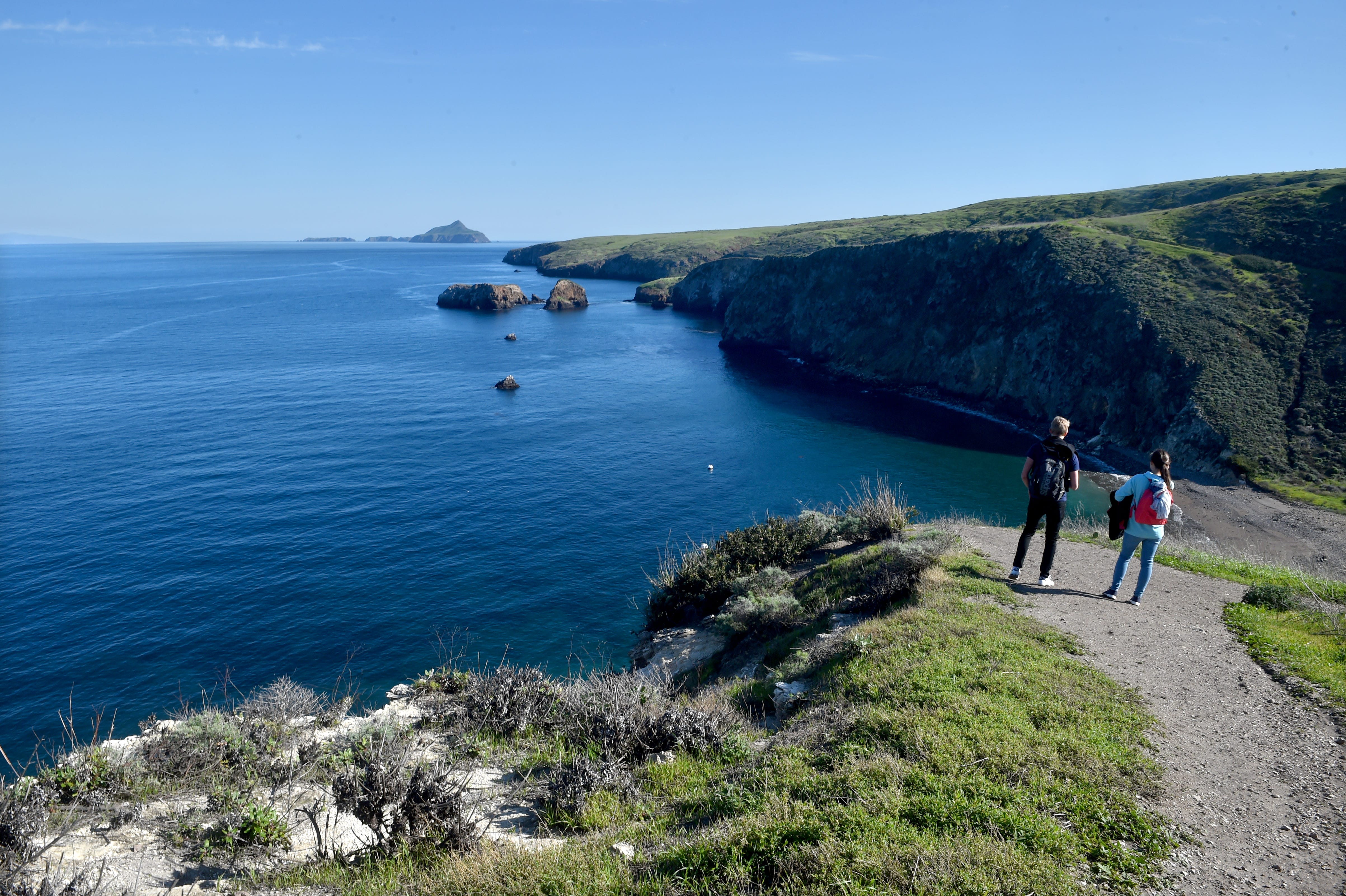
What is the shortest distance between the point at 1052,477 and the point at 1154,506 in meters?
1.71

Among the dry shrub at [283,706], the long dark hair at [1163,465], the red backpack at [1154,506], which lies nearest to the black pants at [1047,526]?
the red backpack at [1154,506]

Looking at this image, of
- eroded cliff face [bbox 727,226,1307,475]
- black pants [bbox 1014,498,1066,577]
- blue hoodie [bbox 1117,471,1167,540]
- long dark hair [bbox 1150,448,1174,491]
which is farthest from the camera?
eroded cliff face [bbox 727,226,1307,475]

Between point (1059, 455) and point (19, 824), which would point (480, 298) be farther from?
point (19, 824)

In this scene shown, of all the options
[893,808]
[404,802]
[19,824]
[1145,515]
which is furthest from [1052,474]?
[19,824]

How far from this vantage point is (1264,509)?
132 feet

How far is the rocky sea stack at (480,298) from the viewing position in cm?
12900

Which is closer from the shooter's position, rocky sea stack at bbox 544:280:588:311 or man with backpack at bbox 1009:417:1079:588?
man with backpack at bbox 1009:417:1079:588

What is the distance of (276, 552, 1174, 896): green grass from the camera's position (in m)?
5.82

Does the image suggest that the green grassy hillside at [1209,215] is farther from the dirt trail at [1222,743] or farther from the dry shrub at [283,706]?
the dry shrub at [283,706]

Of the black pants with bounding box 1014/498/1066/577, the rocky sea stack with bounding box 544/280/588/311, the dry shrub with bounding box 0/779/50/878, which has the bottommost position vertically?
the dry shrub with bounding box 0/779/50/878

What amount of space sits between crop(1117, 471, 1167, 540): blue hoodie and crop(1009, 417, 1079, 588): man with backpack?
892 mm

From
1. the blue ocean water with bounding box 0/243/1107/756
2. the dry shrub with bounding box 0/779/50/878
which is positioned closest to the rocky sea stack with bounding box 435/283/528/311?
the blue ocean water with bounding box 0/243/1107/756

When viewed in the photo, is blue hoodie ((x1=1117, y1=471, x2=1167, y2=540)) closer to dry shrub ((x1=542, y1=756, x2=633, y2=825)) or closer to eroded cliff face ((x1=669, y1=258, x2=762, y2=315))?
dry shrub ((x1=542, y1=756, x2=633, y2=825))

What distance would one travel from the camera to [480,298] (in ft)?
424
